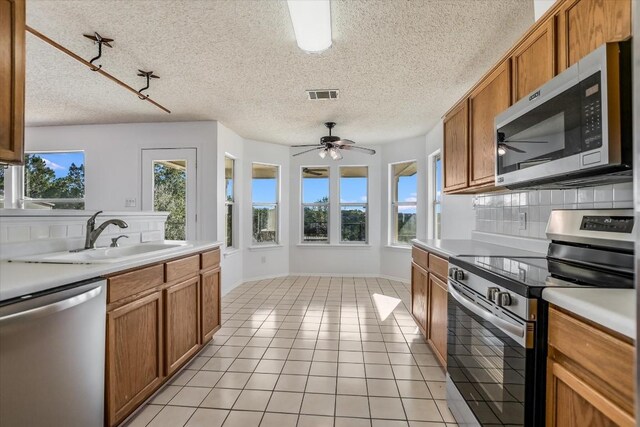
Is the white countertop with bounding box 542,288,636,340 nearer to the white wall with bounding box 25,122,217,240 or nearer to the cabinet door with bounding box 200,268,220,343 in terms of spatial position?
the cabinet door with bounding box 200,268,220,343

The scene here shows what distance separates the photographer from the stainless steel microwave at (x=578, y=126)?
1.12 m

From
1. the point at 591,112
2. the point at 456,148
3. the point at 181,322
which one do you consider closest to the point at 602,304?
the point at 591,112

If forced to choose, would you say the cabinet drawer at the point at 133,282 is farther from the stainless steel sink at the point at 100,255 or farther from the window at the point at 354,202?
the window at the point at 354,202

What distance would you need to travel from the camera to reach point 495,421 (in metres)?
1.26

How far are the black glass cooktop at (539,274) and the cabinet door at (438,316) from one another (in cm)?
57

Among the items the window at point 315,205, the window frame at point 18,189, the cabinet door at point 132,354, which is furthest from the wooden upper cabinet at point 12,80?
the window at point 315,205

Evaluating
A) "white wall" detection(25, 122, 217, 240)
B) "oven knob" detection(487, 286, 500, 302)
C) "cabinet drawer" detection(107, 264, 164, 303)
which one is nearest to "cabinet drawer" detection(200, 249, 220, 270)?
"cabinet drawer" detection(107, 264, 164, 303)

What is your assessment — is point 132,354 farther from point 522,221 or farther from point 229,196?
point 229,196

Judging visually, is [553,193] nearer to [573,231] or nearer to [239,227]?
[573,231]

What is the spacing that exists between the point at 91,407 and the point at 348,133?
Answer: 14.4ft

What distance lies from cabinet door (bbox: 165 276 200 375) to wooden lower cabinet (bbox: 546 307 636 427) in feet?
6.53

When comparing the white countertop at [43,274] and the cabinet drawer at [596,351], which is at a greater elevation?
the white countertop at [43,274]

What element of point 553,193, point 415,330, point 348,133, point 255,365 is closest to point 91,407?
point 255,365

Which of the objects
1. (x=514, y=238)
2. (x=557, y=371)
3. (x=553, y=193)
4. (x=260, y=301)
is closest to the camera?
(x=557, y=371)
